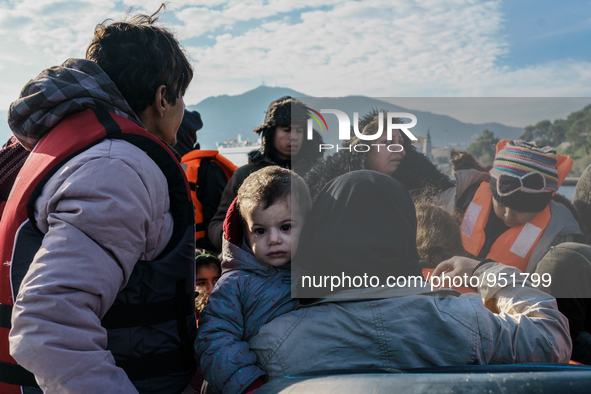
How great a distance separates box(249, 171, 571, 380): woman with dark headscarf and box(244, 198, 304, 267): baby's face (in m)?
0.09

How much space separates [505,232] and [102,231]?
168cm

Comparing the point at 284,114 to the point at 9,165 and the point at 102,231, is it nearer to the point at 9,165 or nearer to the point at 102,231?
the point at 9,165

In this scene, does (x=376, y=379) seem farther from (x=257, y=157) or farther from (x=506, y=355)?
(x=257, y=157)

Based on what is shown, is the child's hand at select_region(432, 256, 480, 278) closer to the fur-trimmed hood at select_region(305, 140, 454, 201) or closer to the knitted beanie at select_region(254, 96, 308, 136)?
the fur-trimmed hood at select_region(305, 140, 454, 201)

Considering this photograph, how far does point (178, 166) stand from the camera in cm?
124

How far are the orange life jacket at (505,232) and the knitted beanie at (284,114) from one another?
1359 millimetres

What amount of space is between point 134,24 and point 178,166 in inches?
22.2

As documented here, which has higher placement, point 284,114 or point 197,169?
point 284,114

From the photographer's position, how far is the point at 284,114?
298cm

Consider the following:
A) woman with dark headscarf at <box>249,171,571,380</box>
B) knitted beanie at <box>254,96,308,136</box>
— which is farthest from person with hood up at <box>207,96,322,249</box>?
woman with dark headscarf at <box>249,171,571,380</box>

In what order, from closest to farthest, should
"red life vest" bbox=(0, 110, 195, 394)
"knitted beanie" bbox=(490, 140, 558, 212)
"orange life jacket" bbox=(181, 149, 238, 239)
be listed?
"red life vest" bbox=(0, 110, 195, 394), "knitted beanie" bbox=(490, 140, 558, 212), "orange life jacket" bbox=(181, 149, 238, 239)

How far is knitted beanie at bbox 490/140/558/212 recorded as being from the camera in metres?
1.79

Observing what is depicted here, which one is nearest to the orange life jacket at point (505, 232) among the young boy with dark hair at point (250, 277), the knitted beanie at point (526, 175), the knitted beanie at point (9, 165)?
the knitted beanie at point (526, 175)

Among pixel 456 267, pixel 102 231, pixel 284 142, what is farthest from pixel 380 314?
pixel 284 142
